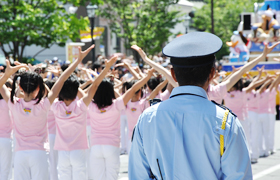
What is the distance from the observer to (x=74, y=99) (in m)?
5.87

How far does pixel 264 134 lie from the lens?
11180 mm

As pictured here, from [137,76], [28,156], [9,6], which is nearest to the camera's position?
[28,156]

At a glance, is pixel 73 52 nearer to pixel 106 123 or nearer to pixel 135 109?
pixel 135 109

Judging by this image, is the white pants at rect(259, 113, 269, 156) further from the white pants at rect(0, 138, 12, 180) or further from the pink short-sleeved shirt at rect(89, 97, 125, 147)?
the white pants at rect(0, 138, 12, 180)

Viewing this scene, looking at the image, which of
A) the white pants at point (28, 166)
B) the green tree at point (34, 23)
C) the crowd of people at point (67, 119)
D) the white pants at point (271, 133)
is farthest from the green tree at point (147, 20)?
the white pants at point (28, 166)

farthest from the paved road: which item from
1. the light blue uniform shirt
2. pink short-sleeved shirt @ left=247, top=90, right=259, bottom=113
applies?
the light blue uniform shirt

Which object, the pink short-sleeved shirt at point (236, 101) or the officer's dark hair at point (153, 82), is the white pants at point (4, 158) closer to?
the officer's dark hair at point (153, 82)

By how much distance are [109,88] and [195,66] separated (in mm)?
3687

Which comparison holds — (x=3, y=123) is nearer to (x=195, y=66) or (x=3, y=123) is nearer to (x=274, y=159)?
(x=195, y=66)

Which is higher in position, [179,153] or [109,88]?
[179,153]

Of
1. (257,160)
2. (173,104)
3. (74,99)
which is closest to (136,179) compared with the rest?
(173,104)

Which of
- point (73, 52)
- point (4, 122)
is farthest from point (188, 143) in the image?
point (73, 52)

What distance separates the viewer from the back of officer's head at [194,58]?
2.50m

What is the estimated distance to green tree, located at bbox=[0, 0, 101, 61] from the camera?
18203 mm
